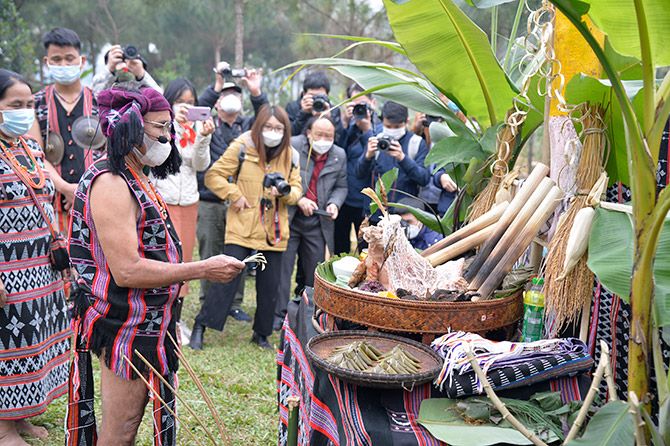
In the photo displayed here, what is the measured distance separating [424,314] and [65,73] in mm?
3260

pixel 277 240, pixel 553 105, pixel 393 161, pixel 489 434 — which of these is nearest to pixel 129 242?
pixel 489 434

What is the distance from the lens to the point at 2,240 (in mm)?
2910

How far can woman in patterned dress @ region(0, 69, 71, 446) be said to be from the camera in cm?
293

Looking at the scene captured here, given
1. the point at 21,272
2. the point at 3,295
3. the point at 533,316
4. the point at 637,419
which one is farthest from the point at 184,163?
the point at 637,419

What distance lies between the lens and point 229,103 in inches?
201

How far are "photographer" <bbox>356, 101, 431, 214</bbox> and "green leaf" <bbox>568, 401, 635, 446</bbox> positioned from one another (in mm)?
3445

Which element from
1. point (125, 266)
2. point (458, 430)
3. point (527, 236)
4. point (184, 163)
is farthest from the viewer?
point (184, 163)

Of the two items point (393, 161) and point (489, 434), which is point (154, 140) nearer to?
point (489, 434)

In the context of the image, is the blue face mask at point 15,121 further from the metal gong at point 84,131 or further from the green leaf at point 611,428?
the green leaf at point 611,428

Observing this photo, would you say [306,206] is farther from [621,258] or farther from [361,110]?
[621,258]

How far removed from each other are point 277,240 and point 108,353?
2483mm

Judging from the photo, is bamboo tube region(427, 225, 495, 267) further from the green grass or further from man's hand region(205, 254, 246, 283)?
the green grass

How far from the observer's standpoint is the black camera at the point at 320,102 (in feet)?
16.9

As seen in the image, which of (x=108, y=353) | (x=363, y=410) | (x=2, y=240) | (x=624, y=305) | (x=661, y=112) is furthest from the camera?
(x=2, y=240)
